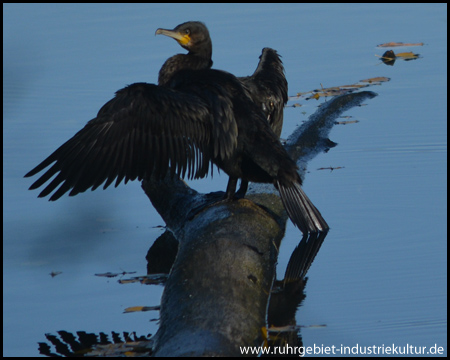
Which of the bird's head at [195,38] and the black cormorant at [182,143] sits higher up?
the bird's head at [195,38]

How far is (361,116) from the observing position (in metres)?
7.43

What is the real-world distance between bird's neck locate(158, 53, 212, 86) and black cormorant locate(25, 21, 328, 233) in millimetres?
175

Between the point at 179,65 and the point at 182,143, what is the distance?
939 millimetres

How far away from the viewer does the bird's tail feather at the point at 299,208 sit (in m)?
5.01

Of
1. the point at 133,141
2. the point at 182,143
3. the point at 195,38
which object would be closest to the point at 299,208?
the point at 182,143

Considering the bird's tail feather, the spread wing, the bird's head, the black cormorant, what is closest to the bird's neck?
the bird's head

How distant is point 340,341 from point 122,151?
1.55 metres

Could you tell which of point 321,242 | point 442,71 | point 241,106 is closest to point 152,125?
point 241,106

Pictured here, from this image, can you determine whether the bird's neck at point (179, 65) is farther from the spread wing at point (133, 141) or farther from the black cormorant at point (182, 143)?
the spread wing at point (133, 141)

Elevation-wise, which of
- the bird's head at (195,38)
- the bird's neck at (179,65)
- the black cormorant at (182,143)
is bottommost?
the black cormorant at (182,143)

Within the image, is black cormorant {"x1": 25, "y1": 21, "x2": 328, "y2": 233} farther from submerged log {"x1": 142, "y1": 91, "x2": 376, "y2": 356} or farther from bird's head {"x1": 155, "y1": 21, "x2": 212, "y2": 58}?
bird's head {"x1": 155, "y1": 21, "x2": 212, "y2": 58}

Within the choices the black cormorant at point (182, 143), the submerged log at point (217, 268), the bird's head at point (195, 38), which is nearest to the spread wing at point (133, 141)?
the black cormorant at point (182, 143)

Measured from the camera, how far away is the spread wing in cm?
470

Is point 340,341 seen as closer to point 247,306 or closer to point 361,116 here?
point 247,306
